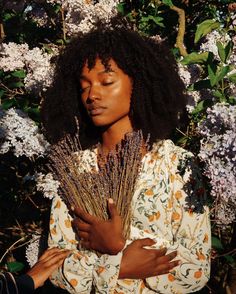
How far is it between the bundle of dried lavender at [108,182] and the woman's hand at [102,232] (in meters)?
0.04

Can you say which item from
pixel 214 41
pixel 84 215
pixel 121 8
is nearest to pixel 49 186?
pixel 84 215

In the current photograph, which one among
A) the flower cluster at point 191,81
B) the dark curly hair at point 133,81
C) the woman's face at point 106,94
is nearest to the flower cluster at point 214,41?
the flower cluster at point 191,81

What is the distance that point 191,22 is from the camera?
3523mm

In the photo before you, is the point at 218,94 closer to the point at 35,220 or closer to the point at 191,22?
the point at 191,22

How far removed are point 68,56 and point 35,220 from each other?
139 cm

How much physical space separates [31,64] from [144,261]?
137cm

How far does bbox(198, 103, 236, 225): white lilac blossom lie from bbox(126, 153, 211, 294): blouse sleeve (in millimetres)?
138

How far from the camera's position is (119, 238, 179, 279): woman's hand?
1948mm

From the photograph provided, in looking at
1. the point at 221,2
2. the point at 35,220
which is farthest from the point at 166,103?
the point at 35,220

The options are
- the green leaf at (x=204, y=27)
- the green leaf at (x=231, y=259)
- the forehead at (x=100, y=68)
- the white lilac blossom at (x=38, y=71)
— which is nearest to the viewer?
the forehead at (x=100, y=68)

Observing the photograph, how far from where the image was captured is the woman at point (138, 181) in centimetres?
197

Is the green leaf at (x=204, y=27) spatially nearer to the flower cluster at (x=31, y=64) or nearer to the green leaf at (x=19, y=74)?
the flower cluster at (x=31, y=64)

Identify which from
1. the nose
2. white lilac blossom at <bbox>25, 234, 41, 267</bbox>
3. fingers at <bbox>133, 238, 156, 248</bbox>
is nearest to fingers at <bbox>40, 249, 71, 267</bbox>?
fingers at <bbox>133, 238, 156, 248</bbox>

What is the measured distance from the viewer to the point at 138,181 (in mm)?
2090
